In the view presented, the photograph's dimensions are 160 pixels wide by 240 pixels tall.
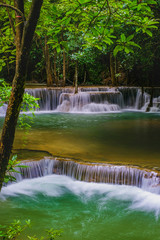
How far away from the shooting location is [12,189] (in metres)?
6.74

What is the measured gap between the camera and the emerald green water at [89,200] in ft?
17.1

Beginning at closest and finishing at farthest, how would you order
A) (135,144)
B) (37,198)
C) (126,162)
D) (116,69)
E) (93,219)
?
(93,219) < (37,198) < (126,162) < (135,144) < (116,69)

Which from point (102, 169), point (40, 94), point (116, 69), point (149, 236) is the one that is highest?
point (116, 69)

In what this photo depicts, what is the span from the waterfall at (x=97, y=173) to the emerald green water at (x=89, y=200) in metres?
0.14

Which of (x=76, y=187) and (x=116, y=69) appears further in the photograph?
(x=116, y=69)

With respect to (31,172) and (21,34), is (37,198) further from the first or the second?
(21,34)

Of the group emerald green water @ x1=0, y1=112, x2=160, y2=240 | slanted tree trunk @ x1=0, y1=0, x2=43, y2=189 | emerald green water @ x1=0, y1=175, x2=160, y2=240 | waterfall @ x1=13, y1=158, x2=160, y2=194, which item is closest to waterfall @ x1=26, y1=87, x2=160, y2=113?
emerald green water @ x1=0, y1=112, x2=160, y2=240

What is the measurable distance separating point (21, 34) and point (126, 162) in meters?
5.19

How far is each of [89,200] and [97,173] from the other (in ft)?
2.62

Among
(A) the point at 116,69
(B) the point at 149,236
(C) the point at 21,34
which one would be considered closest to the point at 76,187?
(B) the point at 149,236

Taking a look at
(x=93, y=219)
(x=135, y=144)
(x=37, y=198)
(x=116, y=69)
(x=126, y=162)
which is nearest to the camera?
(x=93, y=219)

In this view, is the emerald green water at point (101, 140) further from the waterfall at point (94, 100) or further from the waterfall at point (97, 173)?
the waterfall at point (94, 100)

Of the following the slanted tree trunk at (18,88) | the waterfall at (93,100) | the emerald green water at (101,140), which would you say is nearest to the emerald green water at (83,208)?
the emerald green water at (101,140)

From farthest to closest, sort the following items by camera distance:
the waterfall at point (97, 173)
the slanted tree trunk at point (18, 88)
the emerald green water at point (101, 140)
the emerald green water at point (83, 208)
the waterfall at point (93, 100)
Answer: the waterfall at point (93, 100) < the emerald green water at point (101, 140) < the waterfall at point (97, 173) < the emerald green water at point (83, 208) < the slanted tree trunk at point (18, 88)
